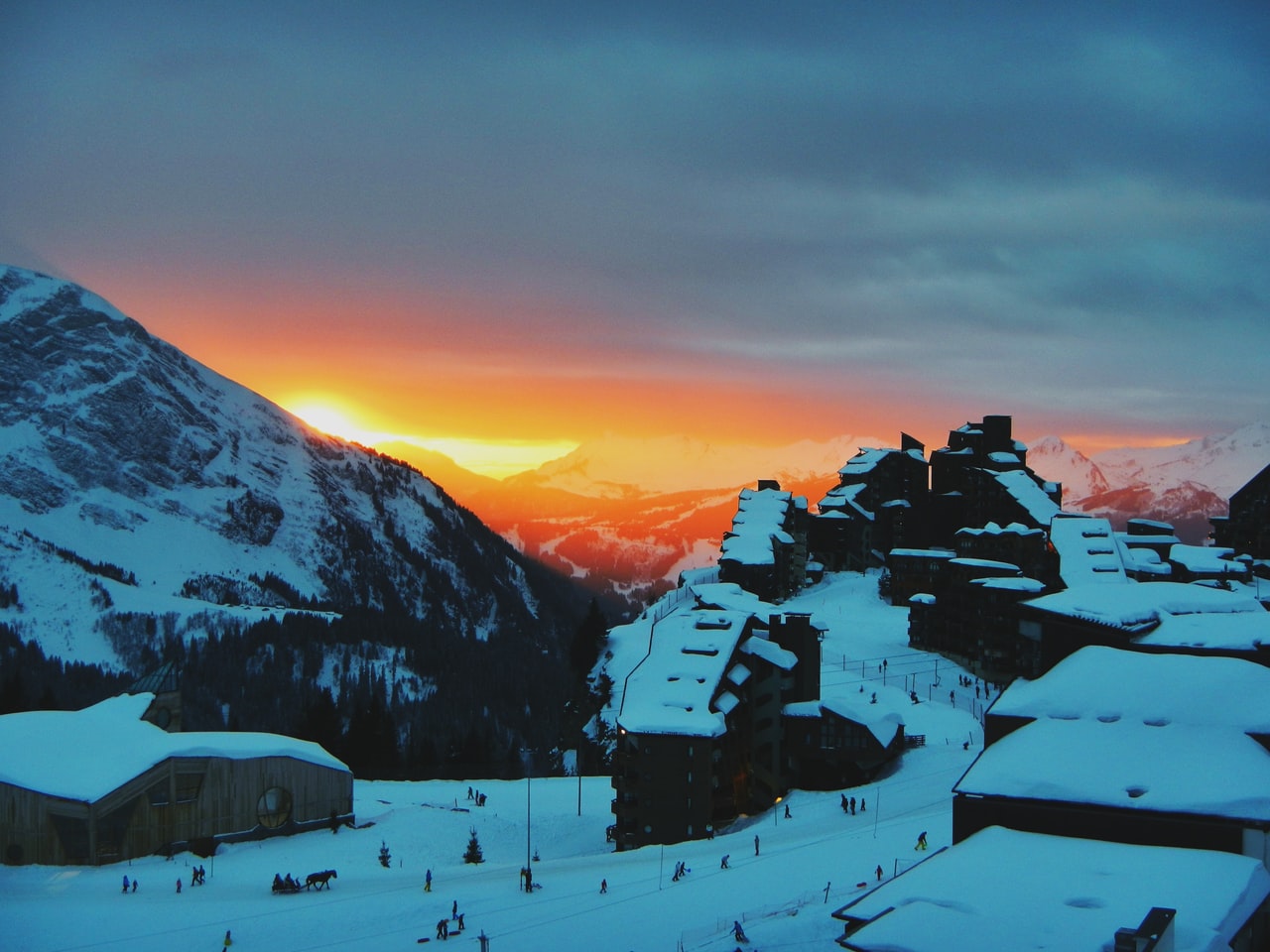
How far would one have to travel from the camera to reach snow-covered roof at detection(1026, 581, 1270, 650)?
55.5 metres

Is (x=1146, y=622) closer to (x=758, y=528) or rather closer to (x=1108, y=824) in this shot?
(x=1108, y=824)

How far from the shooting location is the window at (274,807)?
72.2 meters

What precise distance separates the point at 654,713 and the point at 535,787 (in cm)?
2106

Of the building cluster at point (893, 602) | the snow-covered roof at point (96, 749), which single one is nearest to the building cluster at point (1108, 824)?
the building cluster at point (893, 602)

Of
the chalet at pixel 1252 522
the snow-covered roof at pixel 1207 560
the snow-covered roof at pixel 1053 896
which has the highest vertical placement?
the chalet at pixel 1252 522

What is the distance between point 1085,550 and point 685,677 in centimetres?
4386

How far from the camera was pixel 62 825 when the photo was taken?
66375 millimetres

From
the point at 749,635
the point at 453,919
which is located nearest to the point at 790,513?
the point at 749,635

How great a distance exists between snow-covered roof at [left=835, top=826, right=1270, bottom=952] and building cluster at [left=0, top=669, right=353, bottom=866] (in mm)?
46551

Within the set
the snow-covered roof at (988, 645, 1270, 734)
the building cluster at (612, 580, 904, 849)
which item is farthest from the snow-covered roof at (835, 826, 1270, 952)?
the building cluster at (612, 580, 904, 849)

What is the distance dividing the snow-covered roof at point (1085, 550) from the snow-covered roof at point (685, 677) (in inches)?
1142

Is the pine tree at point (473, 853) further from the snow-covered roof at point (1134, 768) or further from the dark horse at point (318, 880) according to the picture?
the snow-covered roof at point (1134, 768)

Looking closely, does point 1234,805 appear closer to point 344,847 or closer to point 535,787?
point 344,847

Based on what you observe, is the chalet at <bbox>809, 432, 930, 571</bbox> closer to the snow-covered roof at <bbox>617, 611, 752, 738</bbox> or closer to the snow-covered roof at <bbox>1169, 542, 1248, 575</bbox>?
the snow-covered roof at <bbox>1169, 542, 1248, 575</bbox>
